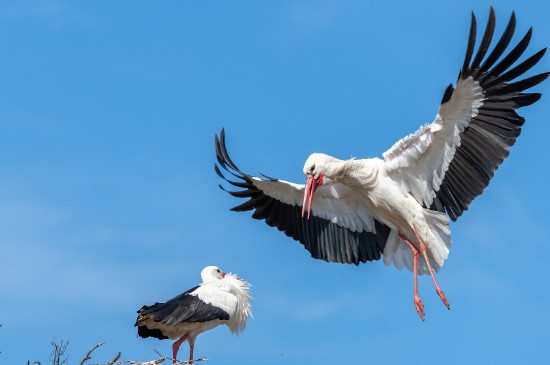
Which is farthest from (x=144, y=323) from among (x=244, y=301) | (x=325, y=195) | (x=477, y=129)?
(x=477, y=129)

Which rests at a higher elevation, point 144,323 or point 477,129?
point 477,129

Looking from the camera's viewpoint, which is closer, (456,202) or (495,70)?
(495,70)

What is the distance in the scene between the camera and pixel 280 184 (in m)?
11.3

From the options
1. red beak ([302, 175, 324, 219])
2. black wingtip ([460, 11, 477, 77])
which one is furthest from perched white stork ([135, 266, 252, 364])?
black wingtip ([460, 11, 477, 77])

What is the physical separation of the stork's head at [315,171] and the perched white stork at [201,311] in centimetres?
153

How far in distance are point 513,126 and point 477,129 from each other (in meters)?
0.36

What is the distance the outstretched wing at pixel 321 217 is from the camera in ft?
37.2

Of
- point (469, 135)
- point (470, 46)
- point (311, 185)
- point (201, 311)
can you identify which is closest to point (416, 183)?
point (469, 135)

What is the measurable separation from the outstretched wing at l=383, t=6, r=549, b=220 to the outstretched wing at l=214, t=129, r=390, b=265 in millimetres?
843

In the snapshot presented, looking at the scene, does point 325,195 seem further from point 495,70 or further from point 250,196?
point 495,70

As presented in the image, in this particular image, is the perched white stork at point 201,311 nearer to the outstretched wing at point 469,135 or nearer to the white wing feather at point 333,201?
the white wing feather at point 333,201

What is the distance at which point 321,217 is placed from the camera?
1157cm

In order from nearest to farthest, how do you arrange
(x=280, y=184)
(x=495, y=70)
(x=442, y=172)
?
(x=495, y=70) < (x=442, y=172) < (x=280, y=184)

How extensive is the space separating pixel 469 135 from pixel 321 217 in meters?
2.12
